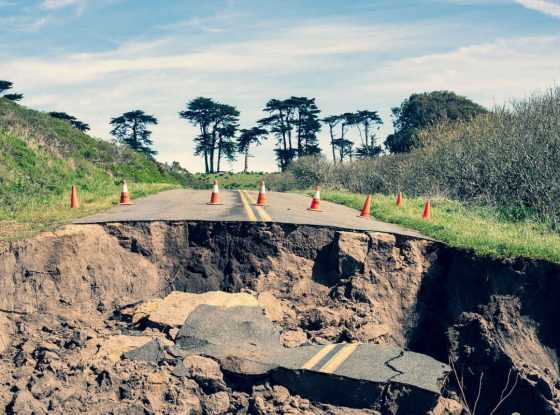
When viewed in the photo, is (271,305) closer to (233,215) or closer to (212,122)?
(233,215)

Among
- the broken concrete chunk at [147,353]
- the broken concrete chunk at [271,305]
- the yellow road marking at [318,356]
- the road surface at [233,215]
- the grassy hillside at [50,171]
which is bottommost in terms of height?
the yellow road marking at [318,356]

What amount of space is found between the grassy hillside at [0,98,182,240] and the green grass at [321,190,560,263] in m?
6.96

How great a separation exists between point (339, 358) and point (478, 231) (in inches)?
235

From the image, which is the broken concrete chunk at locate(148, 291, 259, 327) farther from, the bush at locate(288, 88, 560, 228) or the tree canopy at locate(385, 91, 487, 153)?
the tree canopy at locate(385, 91, 487, 153)

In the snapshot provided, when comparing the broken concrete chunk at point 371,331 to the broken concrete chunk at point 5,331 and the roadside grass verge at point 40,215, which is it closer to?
the broken concrete chunk at point 5,331

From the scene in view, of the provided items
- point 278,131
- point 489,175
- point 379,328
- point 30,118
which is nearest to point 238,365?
point 379,328

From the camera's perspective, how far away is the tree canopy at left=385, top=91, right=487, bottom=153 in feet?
179

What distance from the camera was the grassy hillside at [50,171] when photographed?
13.8 metres

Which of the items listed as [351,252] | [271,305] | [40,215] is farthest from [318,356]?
[40,215]

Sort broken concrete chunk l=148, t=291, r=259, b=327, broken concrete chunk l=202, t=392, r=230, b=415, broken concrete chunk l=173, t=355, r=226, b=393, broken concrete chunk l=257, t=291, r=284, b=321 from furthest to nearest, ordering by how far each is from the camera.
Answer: broken concrete chunk l=257, t=291, r=284, b=321 → broken concrete chunk l=148, t=291, r=259, b=327 → broken concrete chunk l=173, t=355, r=226, b=393 → broken concrete chunk l=202, t=392, r=230, b=415

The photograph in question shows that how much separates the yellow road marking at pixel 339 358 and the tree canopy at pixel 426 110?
4551 centimetres

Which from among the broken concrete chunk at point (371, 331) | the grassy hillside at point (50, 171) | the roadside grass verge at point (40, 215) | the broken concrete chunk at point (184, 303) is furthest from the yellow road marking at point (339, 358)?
the grassy hillside at point (50, 171)

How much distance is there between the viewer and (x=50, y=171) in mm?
25656

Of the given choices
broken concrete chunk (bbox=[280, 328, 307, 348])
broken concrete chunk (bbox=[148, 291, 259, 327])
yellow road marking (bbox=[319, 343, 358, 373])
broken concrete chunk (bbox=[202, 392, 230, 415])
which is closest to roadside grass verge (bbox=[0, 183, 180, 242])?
broken concrete chunk (bbox=[148, 291, 259, 327])
